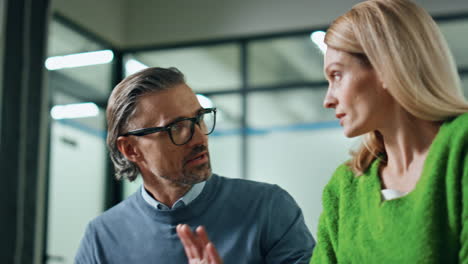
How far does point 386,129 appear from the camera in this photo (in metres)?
1.25

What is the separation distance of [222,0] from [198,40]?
42 cm

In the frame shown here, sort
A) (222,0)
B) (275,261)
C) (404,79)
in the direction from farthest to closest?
(222,0), (275,261), (404,79)

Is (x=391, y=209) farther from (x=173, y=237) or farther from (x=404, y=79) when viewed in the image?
(x=173, y=237)

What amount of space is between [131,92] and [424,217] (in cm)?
105

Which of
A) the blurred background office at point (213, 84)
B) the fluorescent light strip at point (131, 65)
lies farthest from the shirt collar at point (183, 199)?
the fluorescent light strip at point (131, 65)

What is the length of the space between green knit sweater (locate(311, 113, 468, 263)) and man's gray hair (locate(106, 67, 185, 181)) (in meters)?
0.84

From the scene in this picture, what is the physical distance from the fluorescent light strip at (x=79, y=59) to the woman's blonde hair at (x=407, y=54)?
→ 12.5 ft

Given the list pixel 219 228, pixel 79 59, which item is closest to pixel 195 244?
pixel 219 228

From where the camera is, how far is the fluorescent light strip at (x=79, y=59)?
192 inches

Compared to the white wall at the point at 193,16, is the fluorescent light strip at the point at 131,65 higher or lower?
lower

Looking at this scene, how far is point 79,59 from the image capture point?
521 centimetres

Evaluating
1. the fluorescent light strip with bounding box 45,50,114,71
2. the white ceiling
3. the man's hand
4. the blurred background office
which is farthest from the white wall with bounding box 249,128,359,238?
the man's hand

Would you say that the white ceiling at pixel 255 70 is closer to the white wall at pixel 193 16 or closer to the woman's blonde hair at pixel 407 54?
the white wall at pixel 193 16

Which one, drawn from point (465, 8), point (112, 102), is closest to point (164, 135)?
point (112, 102)
